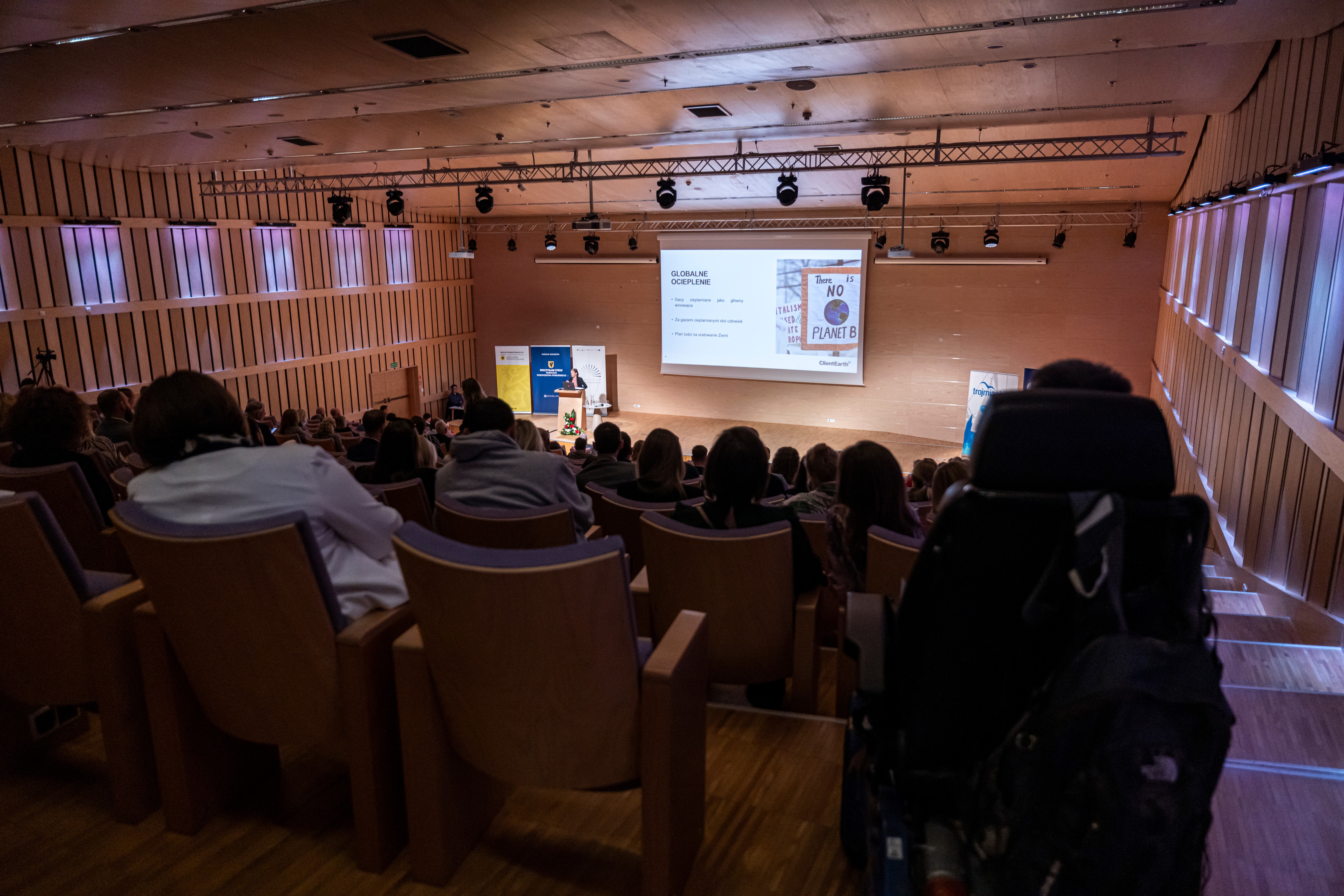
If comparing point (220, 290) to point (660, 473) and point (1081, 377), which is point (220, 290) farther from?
point (1081, 377)

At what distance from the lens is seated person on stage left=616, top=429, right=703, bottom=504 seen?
12.3 ft

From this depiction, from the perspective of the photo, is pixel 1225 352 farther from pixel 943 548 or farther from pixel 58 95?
pixel 58 95

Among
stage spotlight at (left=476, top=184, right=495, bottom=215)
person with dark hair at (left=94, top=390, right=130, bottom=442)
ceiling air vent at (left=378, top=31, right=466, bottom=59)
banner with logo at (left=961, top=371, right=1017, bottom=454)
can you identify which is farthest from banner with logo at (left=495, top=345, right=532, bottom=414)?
ceiling air vent at (left=378, top=31, right=466, bottom=59)

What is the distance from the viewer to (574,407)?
1655cm

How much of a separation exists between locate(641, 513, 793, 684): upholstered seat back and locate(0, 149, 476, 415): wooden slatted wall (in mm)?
11897

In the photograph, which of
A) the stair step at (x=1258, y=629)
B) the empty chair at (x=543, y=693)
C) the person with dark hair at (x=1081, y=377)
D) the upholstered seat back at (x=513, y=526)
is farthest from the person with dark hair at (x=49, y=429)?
the stair step at (x=1258, y=629)

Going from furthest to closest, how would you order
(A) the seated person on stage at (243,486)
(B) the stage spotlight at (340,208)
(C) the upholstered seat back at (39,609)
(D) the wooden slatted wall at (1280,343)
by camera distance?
1. (B) the stage spotlight at (340,208)
2. (D) the wooden slatted wall at (1280,343)
3. (C) the upholstered seat back at (39,609)
4. (A) the seated person on stage at (243,486)

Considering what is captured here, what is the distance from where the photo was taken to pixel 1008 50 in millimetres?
6043

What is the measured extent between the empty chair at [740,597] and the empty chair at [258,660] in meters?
0.92

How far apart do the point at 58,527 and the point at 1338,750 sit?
3.67 metres

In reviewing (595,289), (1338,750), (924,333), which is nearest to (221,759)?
(1338,750)

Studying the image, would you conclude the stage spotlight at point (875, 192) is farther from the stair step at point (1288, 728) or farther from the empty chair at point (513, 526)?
the empty chair at point (513, 526)

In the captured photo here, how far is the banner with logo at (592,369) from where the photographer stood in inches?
702

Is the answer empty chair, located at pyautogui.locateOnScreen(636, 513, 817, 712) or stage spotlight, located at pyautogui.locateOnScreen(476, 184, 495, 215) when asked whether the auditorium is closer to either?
empty chair, located at pyautogui.locateOnScreen(636, 513, 817, 712)
